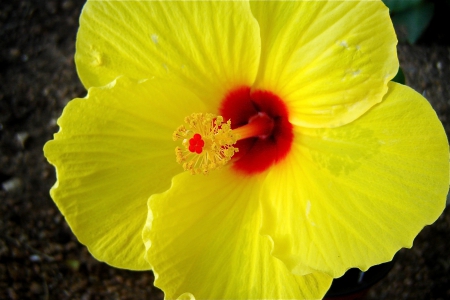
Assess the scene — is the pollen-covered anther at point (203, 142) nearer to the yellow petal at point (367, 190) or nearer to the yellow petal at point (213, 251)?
the yellow petal at point (213, 251)

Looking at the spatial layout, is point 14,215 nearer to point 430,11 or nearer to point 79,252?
point 79,252

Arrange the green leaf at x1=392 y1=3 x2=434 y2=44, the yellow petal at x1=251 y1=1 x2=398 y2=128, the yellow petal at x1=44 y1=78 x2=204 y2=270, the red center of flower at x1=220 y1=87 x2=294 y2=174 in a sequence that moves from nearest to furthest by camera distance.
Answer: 1. the yellow petal at x1=251 y1=1 x2=398 y2=128
2. the yellow petal at x1=44 y1=78 x2=204 y2=270
3. the red center of flower at x1=220 y1=87 x2=294 y2=174
4. the green leaf at x1=392 y1=3 x2=434 y2=44

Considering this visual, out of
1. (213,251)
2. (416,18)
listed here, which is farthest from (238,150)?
(416,18)

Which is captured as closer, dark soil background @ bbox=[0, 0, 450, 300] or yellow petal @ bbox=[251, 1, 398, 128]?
yellow petal @ bbox=[251, 1, 398, 128]

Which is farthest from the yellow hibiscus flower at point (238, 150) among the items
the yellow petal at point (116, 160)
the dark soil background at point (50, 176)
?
the dark soil background at point (50, 176)

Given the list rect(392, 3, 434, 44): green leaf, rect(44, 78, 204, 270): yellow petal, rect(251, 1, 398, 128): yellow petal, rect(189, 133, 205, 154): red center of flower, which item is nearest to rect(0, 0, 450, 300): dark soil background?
rect(392, 3, 434, 44): green leaf

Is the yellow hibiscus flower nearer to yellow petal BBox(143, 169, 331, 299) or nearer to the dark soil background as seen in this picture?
yellow petal BBox(143, 169, 331, 299)
